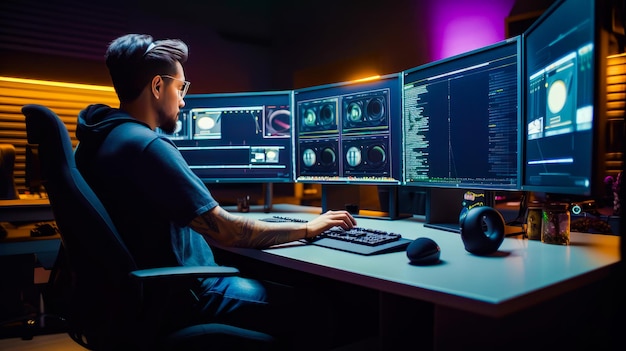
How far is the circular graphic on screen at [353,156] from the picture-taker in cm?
202

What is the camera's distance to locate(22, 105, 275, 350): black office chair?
1.01 meters

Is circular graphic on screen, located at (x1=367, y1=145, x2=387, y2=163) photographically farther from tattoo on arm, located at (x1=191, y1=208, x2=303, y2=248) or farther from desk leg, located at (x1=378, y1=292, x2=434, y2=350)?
desk leg, located at (x1=378, y1=292, x2=434, y2=350)

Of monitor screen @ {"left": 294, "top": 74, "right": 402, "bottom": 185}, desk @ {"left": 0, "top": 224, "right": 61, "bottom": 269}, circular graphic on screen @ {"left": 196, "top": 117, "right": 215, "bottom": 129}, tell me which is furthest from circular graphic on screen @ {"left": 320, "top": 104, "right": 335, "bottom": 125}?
desk @ {"left": 0, "top": 224, "right": 61, "bottom": 269}

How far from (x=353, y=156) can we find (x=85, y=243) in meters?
1.28

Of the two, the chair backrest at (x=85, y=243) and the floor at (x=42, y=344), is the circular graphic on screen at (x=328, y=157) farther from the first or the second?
the floor at (x=42, y=344)

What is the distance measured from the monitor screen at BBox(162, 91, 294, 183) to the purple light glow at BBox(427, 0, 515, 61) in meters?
1.97

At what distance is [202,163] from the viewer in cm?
238

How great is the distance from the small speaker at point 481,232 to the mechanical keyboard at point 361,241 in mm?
173

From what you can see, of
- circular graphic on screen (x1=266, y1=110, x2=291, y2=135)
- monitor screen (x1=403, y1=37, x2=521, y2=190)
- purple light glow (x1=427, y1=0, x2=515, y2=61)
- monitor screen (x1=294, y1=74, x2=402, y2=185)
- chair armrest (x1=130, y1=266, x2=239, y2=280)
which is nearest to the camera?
chair armrest (x1=130, y1=266, x2=239, y2=280)

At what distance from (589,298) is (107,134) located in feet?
4.47

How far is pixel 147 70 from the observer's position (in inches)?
56.4

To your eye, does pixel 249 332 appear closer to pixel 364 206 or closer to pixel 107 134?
pixel 107 134

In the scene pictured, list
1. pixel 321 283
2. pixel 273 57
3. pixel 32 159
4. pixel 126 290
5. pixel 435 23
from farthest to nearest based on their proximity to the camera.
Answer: pixel 273 57 < pixel 435 23 < pixel 32 159 < pixel 321 283 < pixel 126 290

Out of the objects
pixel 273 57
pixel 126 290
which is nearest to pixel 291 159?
pixel 126 290
